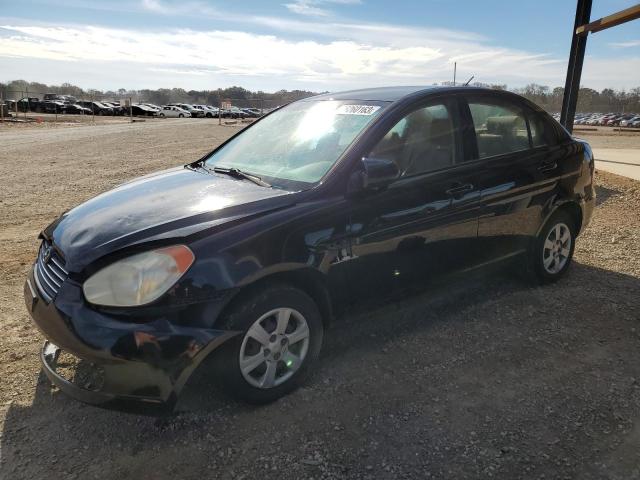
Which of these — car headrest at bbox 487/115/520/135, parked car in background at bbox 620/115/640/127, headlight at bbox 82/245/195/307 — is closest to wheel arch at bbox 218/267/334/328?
headlight at bbox 82/245/195/307

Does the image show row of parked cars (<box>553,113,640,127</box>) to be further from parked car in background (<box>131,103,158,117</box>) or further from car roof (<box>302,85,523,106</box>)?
car roof (<box>302,85,523,106</box>)

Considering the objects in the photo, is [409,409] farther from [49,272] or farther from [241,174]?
[49,272]

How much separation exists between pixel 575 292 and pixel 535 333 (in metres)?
1.04

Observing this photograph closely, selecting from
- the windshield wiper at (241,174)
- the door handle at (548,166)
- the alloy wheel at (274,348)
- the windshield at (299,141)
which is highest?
the windshield at (299,141)

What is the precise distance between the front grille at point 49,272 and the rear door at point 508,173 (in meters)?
2.83

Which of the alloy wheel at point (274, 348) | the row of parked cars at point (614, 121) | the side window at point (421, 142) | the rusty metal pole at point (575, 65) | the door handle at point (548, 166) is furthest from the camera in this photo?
the row of parked cars at point (614, 121)

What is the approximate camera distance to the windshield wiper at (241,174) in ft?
10.7

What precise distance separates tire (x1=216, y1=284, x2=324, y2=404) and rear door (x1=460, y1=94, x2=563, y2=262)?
167 centimetres

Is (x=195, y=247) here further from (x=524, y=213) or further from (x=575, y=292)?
(x=575, y=292)

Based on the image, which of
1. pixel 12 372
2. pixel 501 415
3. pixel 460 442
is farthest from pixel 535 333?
pixel 12 372

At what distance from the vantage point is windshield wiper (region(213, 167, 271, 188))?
3250 mm

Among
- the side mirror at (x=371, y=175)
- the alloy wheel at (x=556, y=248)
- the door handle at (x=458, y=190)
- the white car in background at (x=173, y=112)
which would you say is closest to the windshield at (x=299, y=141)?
the side mirror at (x=371, y=175)

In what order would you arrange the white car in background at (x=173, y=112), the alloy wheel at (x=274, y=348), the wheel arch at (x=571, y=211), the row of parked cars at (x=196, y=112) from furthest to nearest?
the row of parked cars at (x=196, y=112)
the white car in background at (x=173, y=112)
the wheel arch at (x=571, y=211)
the alloy wheel at (x=274, y=348)

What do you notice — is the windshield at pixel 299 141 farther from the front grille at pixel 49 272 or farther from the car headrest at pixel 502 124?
the front grille at pixel 49 272
